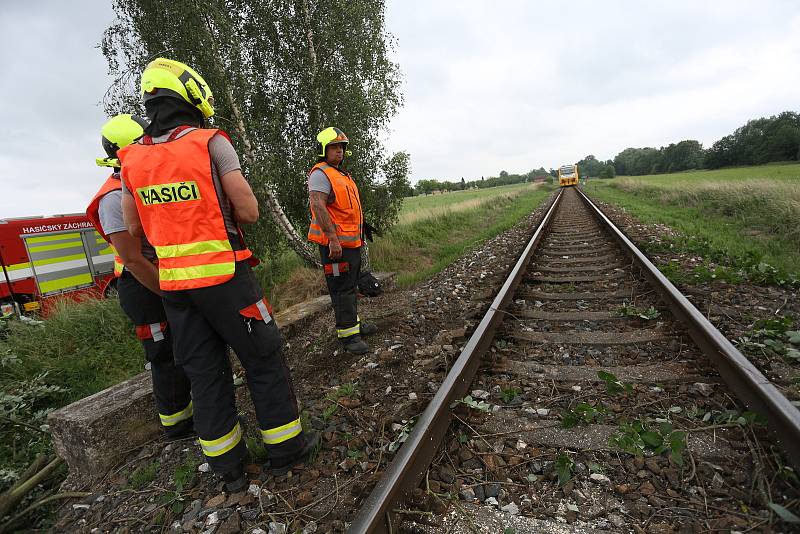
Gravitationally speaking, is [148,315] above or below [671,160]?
below

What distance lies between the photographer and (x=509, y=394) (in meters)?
2.58

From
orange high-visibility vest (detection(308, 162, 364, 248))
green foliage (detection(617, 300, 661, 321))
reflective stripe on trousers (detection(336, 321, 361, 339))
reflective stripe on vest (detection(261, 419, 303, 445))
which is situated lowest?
green foliage (detection(617, 300, 661, 321))

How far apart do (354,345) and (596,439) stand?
2241 mm

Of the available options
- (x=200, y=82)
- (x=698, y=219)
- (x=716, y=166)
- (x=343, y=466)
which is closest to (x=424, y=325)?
(x=343, y=466)

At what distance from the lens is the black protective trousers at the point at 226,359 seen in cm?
204

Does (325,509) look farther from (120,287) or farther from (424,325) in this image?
(424,325)

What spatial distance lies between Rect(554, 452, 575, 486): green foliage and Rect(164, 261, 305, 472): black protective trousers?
4.64 feet

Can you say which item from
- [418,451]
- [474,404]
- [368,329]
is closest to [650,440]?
[474,404]

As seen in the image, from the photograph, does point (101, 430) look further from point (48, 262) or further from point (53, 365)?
point (48, 262)

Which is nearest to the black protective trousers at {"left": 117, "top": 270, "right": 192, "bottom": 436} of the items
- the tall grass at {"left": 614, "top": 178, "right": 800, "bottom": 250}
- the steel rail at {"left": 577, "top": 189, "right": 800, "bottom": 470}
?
the steel rail at {"left": 577, "top": 189, "right": 800, "bottom": 470}

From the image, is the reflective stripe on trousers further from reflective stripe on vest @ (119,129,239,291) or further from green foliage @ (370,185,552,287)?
green foliage @ (370,185,552,287)

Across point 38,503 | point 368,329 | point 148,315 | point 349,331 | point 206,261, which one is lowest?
point 38,503

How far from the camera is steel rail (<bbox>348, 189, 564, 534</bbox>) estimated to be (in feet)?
5.39

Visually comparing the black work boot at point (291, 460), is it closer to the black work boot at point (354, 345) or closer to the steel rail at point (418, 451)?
the steel rail at point (418, 451)
